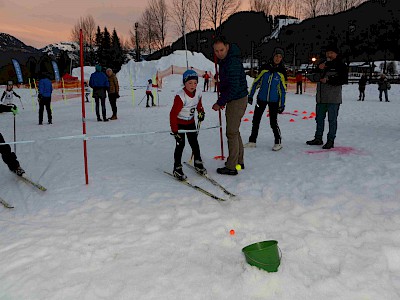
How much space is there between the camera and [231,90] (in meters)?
4.76

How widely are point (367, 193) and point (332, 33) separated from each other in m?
51.8

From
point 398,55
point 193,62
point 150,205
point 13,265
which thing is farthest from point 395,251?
point 398,55

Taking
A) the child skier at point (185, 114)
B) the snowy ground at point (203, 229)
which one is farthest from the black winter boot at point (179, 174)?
the snowy ground at point (203, 229)

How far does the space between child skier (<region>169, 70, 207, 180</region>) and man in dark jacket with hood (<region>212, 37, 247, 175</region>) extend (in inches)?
13.0

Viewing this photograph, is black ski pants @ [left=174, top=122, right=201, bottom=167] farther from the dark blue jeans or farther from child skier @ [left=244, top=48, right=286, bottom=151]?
the dark blue jeans

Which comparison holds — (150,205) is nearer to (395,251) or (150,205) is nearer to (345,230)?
(345,230)

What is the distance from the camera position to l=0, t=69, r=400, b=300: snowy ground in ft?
8.07

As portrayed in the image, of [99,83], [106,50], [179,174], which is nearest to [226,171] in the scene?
[179,174]

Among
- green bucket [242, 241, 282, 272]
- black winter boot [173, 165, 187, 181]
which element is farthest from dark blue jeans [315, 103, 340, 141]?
green bucket [242, 241, 282, 272]

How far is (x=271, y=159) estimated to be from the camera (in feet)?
19.5

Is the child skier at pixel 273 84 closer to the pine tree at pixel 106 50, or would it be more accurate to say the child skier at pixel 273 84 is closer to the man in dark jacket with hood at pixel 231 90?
the man in dark jacket with hood at pixel 231 90

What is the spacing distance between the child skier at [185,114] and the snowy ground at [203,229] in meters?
A: 0.30

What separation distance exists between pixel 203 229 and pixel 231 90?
225cm

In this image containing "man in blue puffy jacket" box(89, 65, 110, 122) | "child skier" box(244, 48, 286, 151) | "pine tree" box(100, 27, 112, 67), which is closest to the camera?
"child skier" box(244, 48, 286, 151)
